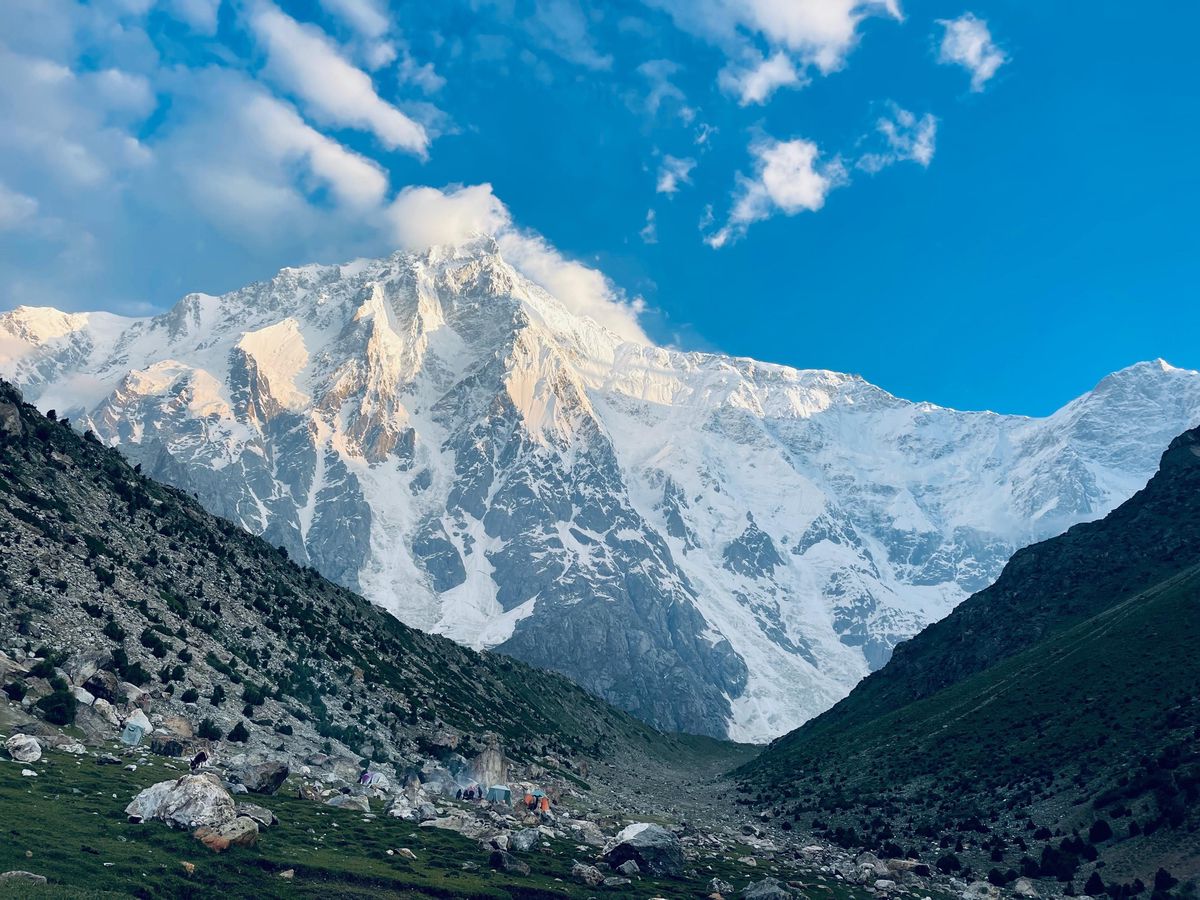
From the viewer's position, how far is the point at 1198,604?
96562 mm

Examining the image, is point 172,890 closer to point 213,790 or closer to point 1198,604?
point 213,790

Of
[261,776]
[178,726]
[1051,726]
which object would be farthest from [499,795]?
[1051,726]

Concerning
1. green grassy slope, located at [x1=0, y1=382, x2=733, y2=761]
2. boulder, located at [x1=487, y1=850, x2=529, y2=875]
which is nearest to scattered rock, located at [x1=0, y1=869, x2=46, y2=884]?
boulder, located at [x1=487, y1=850, x2=529, y2=875]

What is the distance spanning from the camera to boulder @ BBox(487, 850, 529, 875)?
37719 millimetres

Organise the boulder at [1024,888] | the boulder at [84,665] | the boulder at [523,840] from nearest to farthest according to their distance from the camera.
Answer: the boulder at [523,840], the boulder at [84,665], the boulder at [1024,888]

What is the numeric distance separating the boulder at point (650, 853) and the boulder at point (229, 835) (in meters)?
19.2

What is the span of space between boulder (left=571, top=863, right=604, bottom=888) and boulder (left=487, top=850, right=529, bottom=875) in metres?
2.23

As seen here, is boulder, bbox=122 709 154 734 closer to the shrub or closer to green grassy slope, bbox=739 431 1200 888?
the shrub

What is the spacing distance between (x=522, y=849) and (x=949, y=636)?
14793cm

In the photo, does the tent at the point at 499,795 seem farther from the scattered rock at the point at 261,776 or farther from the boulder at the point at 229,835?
the boulder at the point at 229,835

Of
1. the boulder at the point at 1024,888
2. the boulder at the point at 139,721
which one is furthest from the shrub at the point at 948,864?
the boulder at the point at 139,721

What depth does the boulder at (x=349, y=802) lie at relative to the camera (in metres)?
43.9

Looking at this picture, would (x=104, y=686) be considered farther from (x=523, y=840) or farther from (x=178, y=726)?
(x=523, y=840)

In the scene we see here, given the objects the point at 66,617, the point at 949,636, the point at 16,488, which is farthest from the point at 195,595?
the point at 949,636
